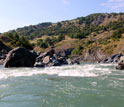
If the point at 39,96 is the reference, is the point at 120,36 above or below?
above

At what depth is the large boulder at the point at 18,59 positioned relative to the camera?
52853 millimetres

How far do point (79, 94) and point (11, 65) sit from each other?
126ft

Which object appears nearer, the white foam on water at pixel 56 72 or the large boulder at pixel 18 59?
the white foam on water at pixel 56 72

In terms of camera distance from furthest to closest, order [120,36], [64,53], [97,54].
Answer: [64,53], [120,36], [97,54]

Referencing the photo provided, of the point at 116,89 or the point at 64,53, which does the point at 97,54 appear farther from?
the point at 116,89

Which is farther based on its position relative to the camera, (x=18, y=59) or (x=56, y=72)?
(x=18, y=59)

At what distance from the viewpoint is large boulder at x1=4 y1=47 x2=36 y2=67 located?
52.9 metres

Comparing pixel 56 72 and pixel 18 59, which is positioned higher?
pixel 18 59

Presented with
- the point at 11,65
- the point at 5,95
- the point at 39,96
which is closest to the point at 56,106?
the point at 39,96

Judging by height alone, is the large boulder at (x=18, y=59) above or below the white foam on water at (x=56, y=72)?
above

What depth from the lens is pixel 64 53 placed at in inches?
6348

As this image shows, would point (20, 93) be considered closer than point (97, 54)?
Yes

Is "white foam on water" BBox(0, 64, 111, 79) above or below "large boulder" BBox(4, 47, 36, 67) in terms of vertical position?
below

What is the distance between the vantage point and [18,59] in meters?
53.8
